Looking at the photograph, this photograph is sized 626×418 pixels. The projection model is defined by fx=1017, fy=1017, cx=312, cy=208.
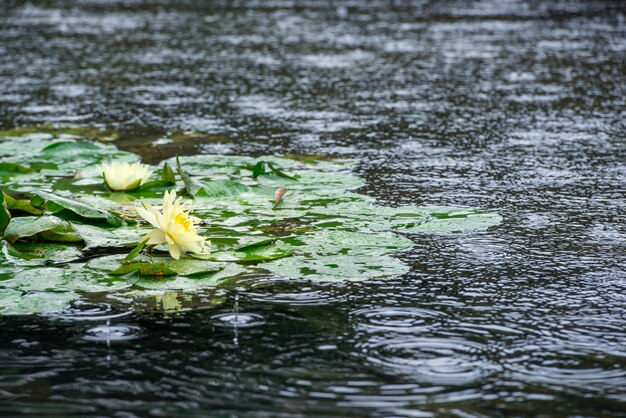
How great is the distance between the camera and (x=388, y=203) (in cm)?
309

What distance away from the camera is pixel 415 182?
3398 millimetres

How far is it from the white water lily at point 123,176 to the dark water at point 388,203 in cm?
72

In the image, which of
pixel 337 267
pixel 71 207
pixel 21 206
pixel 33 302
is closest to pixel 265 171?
pixel 71 207

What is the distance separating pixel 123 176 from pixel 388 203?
830mm

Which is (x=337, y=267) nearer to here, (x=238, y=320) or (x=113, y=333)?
(x=238, y=320)

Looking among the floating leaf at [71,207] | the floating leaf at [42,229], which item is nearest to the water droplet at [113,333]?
the floating leaf at [42,229]

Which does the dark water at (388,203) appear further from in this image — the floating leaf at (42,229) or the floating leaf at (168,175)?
the floating leaf at (168,175)

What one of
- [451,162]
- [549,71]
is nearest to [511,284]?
[451,162]

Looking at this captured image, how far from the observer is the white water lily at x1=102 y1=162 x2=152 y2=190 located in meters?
3.18

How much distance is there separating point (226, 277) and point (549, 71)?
162 inches

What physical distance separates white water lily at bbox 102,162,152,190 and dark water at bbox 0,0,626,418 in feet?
2.38

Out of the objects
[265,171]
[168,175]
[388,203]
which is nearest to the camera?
[388,203]

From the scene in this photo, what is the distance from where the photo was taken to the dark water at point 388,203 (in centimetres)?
177

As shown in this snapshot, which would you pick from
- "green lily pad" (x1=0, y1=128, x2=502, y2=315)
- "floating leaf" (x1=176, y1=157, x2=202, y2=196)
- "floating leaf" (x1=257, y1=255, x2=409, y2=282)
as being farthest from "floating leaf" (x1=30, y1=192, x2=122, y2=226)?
"floating leaf" (x1=257, y1=255, x2=409, y2=282)
